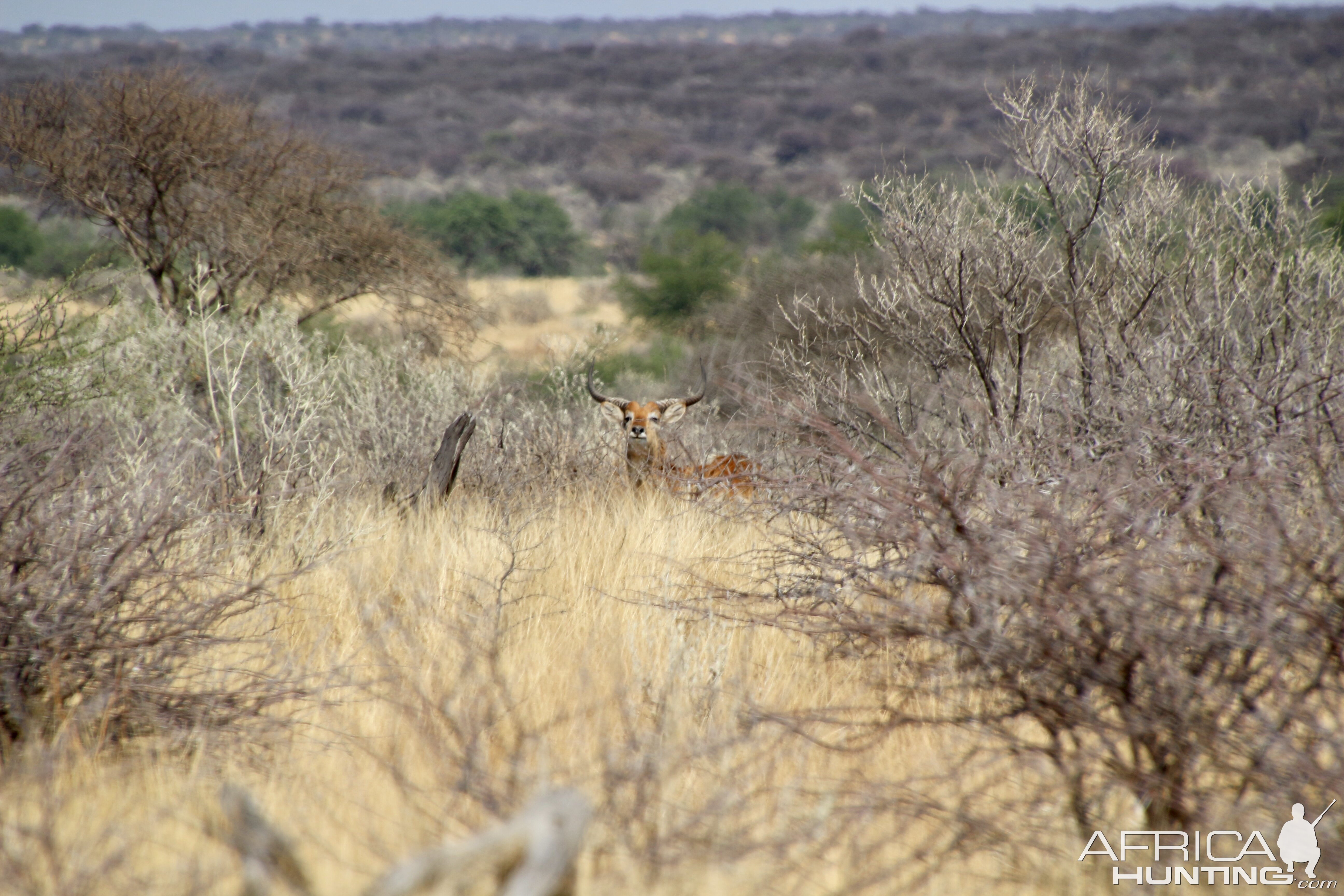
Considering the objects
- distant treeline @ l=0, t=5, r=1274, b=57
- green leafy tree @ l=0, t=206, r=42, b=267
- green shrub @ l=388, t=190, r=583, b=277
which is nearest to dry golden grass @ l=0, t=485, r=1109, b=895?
green leafy tree @ l=0, t=206, r=42, b=267

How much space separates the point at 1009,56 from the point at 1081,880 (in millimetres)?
67958

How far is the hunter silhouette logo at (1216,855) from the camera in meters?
2.33

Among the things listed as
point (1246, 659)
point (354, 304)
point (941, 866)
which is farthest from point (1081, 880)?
point (354, 304)

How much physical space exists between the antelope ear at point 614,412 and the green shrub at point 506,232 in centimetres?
1883

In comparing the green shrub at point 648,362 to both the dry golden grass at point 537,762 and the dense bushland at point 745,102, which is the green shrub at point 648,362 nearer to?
the dry golden grass at point 537,762

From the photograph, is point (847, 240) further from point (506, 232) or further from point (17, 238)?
point (17, 238)

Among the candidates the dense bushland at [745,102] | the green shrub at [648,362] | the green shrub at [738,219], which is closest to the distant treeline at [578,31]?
the dense bushland at [745,102]

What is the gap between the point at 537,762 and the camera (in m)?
2.89

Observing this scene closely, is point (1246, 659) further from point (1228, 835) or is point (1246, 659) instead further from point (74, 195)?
point (74, 195)

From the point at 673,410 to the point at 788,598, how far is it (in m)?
3.29

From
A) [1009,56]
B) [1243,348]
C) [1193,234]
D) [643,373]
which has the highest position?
[1009,56]

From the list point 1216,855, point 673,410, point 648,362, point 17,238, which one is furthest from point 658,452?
point 17,238

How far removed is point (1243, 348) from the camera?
5750 millimetres

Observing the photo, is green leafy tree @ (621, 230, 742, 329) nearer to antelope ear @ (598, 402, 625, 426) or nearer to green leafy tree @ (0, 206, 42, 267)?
antelope ear @ (598, 402, 625, 426)
